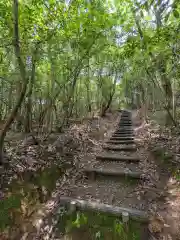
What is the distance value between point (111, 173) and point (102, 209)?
1.17m

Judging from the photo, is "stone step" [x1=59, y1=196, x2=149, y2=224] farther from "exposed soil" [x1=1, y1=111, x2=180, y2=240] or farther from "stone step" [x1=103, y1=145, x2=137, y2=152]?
"stone step" [x1=103, y1=145, x2=137, y2=152]

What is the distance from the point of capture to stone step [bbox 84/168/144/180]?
3.49 m

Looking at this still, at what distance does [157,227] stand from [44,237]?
1894 millimetres

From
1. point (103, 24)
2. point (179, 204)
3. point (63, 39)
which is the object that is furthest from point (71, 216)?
point (103, 24)

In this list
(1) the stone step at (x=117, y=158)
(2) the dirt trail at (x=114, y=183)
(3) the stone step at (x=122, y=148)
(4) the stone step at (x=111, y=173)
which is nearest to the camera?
(2) the dirt trail at (x=114, y=183)

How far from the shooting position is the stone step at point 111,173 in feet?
11.5

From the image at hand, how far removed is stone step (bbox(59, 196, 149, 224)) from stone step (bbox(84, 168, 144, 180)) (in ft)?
3.28

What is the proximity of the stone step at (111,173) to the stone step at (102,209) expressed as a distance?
1.00 metres

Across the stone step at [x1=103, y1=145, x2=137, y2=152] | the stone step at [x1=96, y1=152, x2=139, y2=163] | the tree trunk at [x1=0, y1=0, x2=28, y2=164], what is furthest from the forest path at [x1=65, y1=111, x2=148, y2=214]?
the tree trunk at [x1=0, y1=0, x2=28, y2=164]

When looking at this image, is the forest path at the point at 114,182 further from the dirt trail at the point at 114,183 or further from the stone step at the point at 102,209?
the stone step at the point at 102,209

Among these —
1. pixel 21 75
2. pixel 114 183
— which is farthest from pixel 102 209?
pixel 21 75

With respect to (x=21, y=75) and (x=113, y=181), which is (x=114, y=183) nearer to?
(x=113, y=181)

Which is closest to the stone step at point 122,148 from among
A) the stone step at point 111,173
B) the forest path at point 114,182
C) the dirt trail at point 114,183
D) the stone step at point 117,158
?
the dirt trail at point 114,183

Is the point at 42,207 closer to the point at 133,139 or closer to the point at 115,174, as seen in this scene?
the point at 115,174
